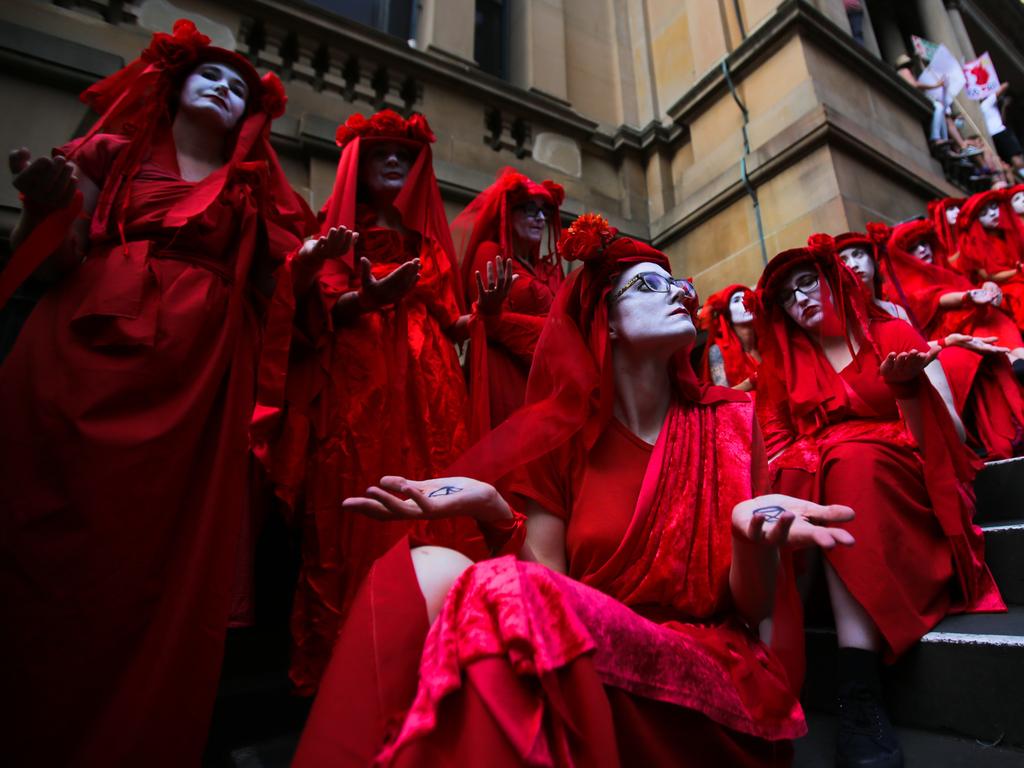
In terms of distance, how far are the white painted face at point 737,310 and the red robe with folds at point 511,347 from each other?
1640mm

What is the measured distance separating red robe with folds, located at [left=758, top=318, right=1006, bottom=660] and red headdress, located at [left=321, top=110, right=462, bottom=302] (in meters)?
1.84

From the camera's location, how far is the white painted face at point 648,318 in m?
1.64

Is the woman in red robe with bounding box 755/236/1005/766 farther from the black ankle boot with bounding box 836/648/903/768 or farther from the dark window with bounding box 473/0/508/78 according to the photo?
the dark window with bounding box 473/0/508/78

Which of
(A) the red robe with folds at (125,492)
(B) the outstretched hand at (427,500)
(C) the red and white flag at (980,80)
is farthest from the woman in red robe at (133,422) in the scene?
(C) the red and white flag at (980,80)

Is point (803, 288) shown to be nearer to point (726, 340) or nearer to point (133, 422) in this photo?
point (726, 340)

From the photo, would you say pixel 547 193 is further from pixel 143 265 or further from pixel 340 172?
pixel 143 265

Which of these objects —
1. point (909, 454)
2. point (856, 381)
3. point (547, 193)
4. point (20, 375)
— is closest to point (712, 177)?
point (547, 193)

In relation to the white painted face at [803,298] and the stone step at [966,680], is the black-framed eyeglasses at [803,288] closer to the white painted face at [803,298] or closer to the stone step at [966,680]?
the white painted face at [803,298]

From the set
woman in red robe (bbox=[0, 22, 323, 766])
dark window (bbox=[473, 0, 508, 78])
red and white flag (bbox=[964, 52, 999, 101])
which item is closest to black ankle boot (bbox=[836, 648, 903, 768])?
woman in red robe (bbox=[0, 22, 323, 766])

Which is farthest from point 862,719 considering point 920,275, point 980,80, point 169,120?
point 980,80

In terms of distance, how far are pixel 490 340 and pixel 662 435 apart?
56.2 inches

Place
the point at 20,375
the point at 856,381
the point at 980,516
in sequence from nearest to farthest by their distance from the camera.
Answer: the point at 20,375 → the point at 856,381 → the point at 980,516

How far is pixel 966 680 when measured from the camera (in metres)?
1.60

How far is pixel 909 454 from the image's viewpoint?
2.11 m
